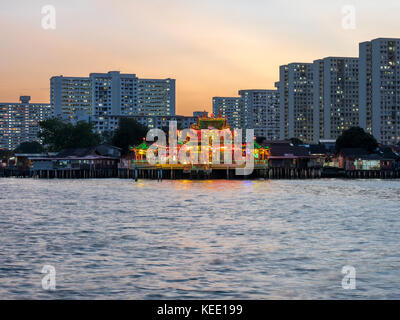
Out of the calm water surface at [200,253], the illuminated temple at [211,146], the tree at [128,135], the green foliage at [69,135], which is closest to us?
the calm water surface at [200,253]

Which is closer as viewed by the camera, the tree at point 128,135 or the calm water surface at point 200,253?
the calm water surface at point 200,253

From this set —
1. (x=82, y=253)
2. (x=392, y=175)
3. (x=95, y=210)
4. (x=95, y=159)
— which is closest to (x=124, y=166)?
(x=95, y=159)

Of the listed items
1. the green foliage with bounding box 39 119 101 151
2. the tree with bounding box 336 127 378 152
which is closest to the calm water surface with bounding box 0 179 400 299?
the tree with bounding box 336 127 378 152

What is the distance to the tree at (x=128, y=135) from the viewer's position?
164m

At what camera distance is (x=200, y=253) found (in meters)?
26.9

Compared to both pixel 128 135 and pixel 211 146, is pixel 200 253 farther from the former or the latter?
pixel 128 135

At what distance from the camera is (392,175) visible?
450 ft

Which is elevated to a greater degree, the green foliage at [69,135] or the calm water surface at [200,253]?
the green foliage at [69,135]

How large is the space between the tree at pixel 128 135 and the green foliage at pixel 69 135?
13.1 m

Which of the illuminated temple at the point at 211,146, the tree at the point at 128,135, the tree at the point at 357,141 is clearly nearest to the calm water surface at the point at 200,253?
the illuminated temple at the point at 211,146

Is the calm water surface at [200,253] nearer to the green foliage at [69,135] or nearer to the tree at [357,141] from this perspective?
the tree at [357,141]

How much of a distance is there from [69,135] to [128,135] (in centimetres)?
2370

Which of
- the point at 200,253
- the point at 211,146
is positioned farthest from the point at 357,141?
the point at 200,253
